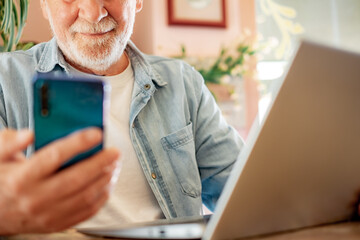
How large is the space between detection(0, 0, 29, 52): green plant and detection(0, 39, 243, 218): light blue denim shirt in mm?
289

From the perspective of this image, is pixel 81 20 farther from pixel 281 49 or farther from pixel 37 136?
pixel 281 49

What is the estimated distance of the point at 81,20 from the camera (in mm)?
1150

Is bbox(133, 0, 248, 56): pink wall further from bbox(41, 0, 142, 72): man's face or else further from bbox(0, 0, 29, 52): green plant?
bbox(41, 0, 142, 72): man's face

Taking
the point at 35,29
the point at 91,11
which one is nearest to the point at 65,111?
the point at 91,11

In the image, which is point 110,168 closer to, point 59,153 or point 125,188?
point 59,153

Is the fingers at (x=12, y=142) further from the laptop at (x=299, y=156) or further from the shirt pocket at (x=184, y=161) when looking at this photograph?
the shirt pocket at (x=184, y=161)

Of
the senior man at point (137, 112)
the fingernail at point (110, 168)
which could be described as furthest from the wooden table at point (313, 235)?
the senior man at point (137, 112)

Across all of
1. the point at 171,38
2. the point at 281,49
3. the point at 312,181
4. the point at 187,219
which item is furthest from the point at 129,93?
the point at 281,49

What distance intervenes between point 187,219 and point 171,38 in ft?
6.55

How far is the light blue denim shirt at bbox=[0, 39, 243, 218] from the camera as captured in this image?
1.09 metres

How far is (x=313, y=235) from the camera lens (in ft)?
1.80

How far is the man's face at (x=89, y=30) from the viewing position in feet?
3.79

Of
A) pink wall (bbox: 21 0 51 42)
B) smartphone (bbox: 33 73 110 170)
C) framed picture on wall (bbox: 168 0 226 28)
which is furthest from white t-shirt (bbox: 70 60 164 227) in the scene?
framed picture on wall (bbox: 168 0 226 28)

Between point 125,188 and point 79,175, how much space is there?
707mm
